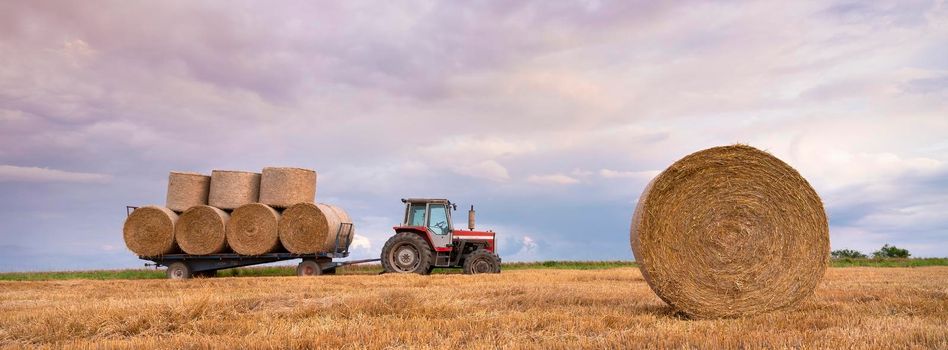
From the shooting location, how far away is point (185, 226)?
690 inches

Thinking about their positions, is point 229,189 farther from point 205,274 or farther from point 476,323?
point 476,323

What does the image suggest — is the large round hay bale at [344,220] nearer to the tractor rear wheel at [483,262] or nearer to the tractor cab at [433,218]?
the tractor cab at [433,218]

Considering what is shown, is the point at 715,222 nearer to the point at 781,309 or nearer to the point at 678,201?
the point at 678,201

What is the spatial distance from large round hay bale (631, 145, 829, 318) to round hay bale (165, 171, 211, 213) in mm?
13571

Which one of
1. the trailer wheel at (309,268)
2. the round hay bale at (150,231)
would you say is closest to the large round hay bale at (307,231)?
the trailer wheel at (309,268)

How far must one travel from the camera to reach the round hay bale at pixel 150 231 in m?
17.5

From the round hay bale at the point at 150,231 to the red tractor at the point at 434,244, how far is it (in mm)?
5213

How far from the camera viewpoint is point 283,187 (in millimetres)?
17500

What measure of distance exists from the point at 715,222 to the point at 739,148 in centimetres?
79

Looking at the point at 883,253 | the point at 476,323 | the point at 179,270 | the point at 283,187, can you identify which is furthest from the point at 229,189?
the point at 883,253

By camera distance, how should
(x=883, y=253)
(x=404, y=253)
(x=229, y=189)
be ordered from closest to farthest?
(x=404, y=253) → (x=229, y=189) → (x=883, y=253)

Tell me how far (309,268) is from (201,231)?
8.86 feet

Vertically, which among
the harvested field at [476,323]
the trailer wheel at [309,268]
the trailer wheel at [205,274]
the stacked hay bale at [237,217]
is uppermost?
the stacked hay bale at [237,217]

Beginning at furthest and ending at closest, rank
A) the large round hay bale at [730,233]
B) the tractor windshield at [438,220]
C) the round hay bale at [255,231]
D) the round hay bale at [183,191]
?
the round hay bale at [183,191] → the tractor windshield at [438,220] → the round hay bale at [255,231] → the large round hay bale at [730,233]
